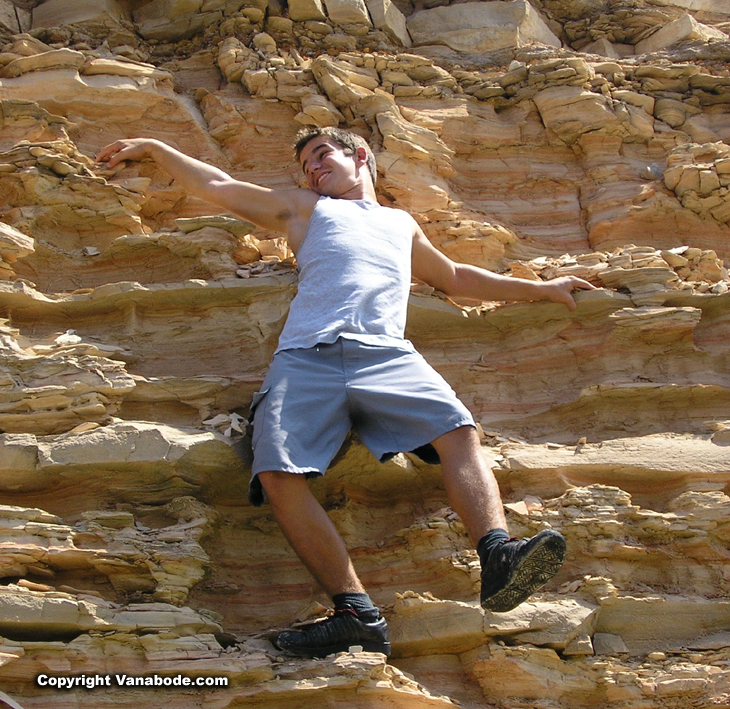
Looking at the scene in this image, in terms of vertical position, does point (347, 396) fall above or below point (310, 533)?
above

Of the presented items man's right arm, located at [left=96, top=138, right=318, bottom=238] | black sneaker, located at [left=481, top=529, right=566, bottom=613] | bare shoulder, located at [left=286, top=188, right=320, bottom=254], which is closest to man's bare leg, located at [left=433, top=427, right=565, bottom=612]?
black sneaker, located at [left=481, top=529, right=566, bottom=613]

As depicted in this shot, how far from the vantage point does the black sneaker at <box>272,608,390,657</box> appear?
4105mm

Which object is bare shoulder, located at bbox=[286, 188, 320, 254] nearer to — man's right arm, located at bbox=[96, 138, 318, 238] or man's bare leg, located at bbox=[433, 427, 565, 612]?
man's right arm, located at bbox=[96, 138, 318, 238]

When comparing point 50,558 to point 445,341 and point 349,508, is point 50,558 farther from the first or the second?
point 445,341

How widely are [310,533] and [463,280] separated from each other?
6.34ft

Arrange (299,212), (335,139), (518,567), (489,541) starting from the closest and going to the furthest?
(518,567) < (489,541) < (299,212) < (335,139)

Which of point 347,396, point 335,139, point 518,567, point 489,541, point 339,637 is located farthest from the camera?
point 335,139

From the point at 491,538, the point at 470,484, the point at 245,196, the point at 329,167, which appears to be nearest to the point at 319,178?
the point at 329,167

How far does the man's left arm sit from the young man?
1 centimetres

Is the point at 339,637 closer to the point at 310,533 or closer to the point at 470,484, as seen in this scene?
the point at 310,533

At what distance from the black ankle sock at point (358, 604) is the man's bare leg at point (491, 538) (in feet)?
1.72

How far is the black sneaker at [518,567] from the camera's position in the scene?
12.3 feet

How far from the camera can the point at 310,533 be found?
4.20m

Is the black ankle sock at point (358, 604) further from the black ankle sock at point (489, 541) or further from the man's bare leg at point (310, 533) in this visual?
the black ankle sock at point (489, 541)
